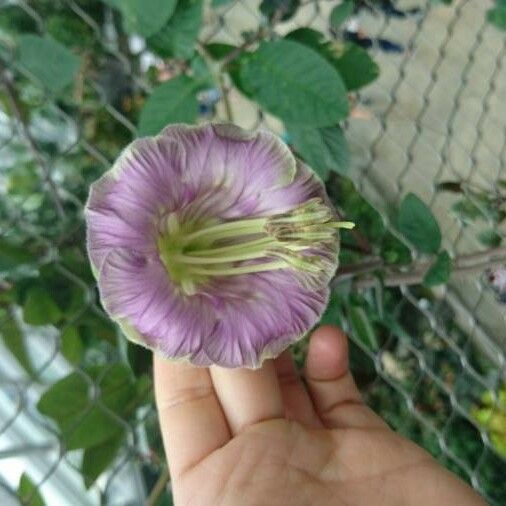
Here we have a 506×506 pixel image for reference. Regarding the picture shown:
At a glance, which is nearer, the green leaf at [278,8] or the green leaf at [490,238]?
the green leaf at [278,8]

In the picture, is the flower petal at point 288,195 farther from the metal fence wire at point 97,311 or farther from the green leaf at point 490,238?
the green leaf at point 490,238

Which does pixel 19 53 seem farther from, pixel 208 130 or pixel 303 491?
pixel 303 491

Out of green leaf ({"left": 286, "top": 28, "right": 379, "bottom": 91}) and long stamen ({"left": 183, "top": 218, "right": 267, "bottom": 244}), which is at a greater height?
green leaf ({"left": 286, "top": 28, "right": 379, "bottom": 91})

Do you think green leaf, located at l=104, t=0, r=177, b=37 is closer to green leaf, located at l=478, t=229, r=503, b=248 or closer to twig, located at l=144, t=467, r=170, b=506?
twig, located at l=144, t=467, r=170, b=506

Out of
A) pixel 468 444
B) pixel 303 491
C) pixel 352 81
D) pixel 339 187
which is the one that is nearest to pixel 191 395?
pixel 303 491

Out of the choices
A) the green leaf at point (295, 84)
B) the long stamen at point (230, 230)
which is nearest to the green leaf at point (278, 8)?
the green leaf at point (295, 84)

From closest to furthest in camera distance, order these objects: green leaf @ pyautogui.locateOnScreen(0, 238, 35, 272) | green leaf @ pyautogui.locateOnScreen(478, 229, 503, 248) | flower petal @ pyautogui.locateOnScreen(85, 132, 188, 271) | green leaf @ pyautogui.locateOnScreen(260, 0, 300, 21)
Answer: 1. flower petal @ pyautogui.locateOnScreen(85, 132, 188, 271)
2. green leaf @ pyautogui.locateOnScreen(0, 238, 35, 272)
3. green leaf @ pyautogui.locateOnScreen(260, 0, 300, 21)
4. green leaf @ pyautogui.locateOnScreen(478, 229, 503, 248)

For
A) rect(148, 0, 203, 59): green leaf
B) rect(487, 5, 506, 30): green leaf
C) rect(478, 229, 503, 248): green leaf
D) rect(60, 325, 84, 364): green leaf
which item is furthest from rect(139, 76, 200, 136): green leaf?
rect(478, 229, 503, 248): green leaf
